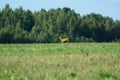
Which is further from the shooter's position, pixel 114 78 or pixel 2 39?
pixel 2 39

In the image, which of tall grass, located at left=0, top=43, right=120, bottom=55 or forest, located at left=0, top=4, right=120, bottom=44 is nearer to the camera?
tall grass, located at left=0, top=43, right=120, bottom=55

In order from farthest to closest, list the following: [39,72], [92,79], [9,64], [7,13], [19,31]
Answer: [7,13], [19,31], [9,64], [39,72], [92,79]

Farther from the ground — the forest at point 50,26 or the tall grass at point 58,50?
the forest at point 50,26

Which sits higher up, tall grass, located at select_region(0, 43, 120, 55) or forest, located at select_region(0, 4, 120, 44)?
forest, located at select_region(0, 4, 120, 44)

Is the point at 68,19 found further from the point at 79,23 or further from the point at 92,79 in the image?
the point at 92,79

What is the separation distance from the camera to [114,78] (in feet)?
34.2

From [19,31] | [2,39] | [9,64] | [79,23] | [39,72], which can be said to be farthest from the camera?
[79,23]

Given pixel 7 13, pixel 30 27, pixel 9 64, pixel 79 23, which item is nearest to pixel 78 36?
pixel 79 23

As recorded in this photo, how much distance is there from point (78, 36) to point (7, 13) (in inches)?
614

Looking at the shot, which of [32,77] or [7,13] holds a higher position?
[7,13]

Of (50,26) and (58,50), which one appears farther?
(50,26)

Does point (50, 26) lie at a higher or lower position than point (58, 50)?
higher

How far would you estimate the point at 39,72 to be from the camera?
1121 cm

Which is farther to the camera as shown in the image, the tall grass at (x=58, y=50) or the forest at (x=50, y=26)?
the forest at (x=50, y=26)
